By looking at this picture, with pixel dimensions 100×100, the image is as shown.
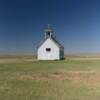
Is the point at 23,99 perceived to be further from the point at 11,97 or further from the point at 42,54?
the point at 42,54

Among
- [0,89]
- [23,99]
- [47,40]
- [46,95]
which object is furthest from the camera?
[47,40]

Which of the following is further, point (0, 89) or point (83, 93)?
point (0, 89)

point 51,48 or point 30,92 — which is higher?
point 51,48

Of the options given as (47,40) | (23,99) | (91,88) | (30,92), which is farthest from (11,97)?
(47,40)

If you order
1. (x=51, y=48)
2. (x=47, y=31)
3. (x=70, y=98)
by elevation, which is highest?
(x=47, y=31)

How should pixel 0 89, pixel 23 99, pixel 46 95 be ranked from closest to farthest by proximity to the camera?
1. pixel 23 99
2. pixel 46 95
3. pixel 0 89

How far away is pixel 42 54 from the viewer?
2136 inches

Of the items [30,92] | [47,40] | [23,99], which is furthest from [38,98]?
[47,40]

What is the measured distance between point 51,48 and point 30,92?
40.9 meters

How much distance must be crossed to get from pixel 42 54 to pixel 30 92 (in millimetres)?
40912

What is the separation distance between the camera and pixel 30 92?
1336 centimetres

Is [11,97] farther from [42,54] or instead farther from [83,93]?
[42,54]

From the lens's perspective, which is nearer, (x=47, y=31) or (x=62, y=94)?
(x=62, y=94)

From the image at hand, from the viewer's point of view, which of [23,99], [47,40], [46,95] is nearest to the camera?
[23,99]
